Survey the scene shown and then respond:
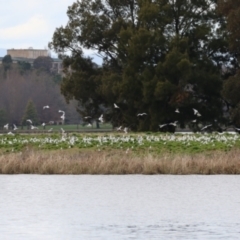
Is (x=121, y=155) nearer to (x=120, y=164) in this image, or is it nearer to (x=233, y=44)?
(x=120, y=164)

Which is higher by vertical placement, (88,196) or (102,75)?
(102,75)

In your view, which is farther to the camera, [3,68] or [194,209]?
[3,68]

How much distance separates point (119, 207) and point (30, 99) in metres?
72.4

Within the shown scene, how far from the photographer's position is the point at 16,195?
27.7 meters

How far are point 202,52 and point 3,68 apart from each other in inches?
2677

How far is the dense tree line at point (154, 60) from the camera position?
54.2 metres

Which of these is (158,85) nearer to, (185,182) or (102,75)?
(102,75)

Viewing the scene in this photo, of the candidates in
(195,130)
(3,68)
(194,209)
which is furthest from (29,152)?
(3,68)

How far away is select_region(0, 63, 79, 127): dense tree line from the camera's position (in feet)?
314

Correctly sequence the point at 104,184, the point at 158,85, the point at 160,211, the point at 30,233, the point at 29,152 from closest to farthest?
the point at 30,233, the point at 160,211, the point at 104,184, the point at 29,152, the point at 158,85

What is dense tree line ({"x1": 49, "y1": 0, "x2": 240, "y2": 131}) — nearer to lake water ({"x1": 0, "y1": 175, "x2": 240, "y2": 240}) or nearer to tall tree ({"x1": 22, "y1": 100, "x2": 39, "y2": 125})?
lake water ({"x1": 0, "y1": 175, "x2": 240, "y2": 240})

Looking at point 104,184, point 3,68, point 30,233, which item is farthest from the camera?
point 3,68

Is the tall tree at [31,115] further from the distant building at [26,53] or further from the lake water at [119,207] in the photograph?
the distant building at [26,53]

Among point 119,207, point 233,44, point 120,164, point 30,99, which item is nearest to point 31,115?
point 30,99
